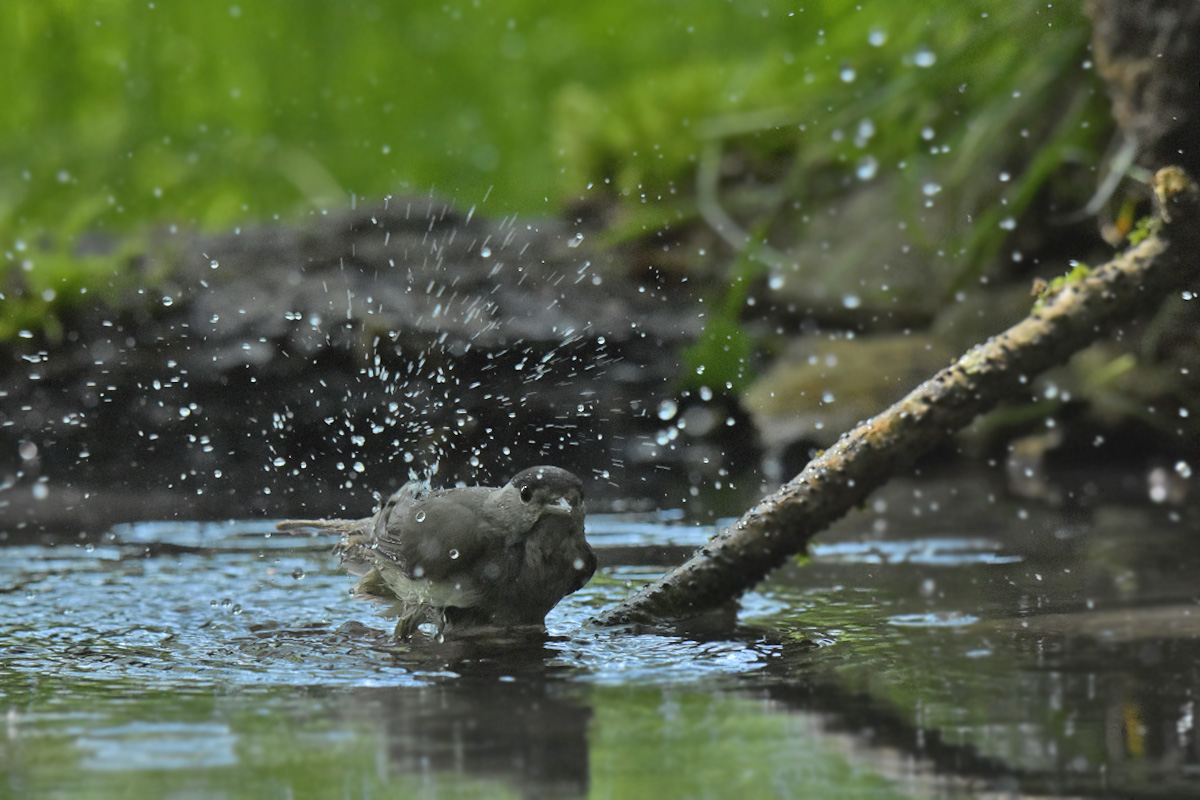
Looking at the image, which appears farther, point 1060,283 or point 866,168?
point 866,168

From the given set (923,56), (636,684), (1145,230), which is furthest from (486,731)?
(923,56)

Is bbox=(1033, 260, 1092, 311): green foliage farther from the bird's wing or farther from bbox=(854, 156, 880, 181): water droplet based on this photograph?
bbox=(854, 156, 880, 181): water droplet

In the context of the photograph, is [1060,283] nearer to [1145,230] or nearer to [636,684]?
[1145,230]

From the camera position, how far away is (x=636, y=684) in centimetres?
241

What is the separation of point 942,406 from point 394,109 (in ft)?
24.4

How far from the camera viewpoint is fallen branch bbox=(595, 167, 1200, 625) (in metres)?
2.84

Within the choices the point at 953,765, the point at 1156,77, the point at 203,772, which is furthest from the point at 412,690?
the point at 1156,77

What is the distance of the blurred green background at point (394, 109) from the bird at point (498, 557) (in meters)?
3.84

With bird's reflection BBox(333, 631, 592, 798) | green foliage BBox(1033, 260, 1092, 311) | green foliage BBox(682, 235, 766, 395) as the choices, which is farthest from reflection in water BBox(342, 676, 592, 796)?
green foliage BBox(682, 235, 766, 395)

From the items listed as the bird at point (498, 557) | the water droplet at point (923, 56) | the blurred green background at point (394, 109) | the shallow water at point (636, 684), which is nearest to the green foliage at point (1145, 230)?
the shallow water at point (636, 684)

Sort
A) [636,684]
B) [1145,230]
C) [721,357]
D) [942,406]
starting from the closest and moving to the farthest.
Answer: [636,684]
[942,406]
[1145,230]
[721,357]

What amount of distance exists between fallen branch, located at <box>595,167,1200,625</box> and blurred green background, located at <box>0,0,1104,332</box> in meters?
3.63

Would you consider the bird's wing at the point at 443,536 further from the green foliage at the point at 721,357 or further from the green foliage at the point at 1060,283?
the green foliage at the point at 721,357

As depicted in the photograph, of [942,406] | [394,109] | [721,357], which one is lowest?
[942,406]
